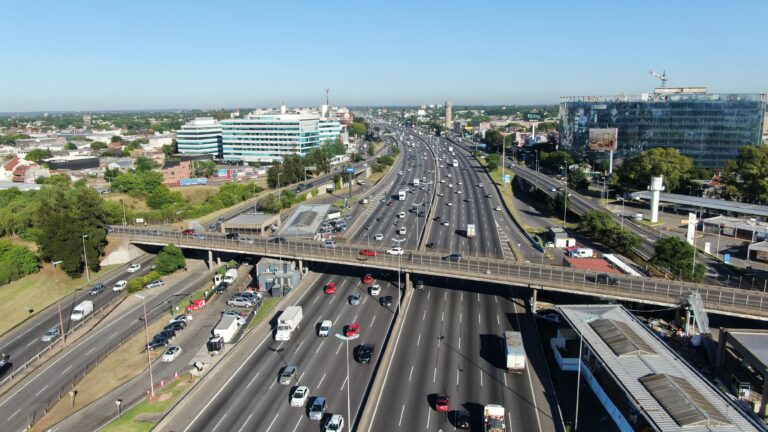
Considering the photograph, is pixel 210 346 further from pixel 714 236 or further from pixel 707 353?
pixel 714 236

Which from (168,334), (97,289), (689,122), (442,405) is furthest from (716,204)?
(97,289)

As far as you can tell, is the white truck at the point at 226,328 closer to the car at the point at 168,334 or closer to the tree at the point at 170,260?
the car at the point at 168,334

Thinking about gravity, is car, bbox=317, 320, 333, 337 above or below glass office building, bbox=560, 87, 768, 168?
below

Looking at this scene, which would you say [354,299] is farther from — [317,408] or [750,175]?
[750,175]

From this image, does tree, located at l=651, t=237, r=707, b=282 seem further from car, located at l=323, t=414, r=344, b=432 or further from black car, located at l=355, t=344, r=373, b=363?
car, located at l=323, t=414, r=344, b=432

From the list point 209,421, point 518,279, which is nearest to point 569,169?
point 518,279

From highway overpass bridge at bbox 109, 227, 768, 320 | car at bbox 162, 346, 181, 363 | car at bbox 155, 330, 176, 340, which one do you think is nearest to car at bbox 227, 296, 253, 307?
car at bbox 155, 330, 176, 340

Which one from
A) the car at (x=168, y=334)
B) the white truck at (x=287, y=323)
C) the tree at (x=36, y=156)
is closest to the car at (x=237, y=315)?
the white truck at (x=287, y=323)

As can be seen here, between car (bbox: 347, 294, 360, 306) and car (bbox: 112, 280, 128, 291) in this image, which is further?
car (bbox: 112, 280, 128, 291)
